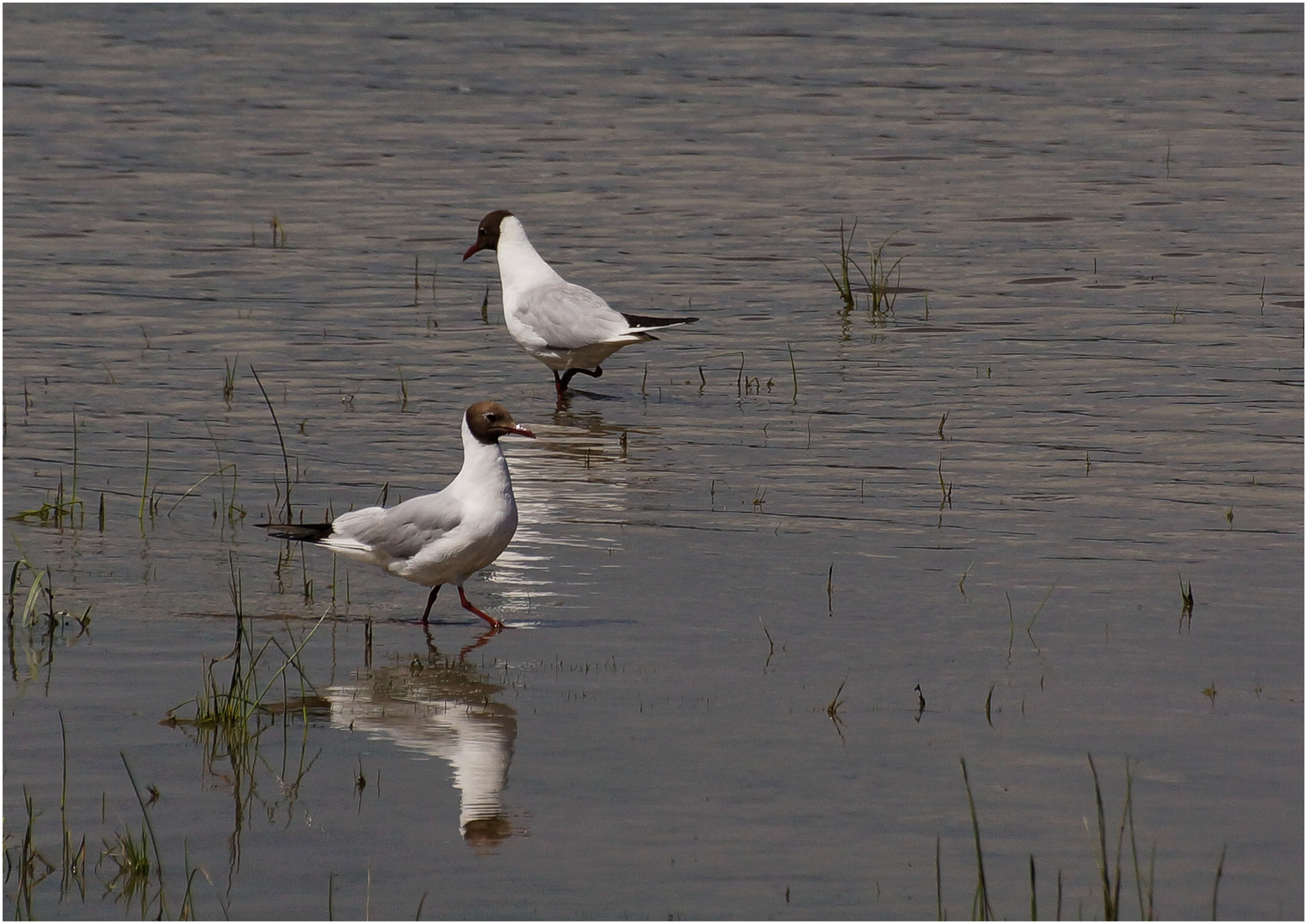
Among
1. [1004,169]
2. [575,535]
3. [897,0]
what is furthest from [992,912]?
[897,0]

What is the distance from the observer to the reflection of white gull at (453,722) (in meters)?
6.17

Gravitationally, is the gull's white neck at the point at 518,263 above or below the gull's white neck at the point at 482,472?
above

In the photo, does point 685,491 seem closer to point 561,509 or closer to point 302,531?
point 561,509

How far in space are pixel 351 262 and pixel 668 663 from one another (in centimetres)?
999

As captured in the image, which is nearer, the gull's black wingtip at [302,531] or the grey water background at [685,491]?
the grey water background at [685,491]

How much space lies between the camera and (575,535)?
972 cm

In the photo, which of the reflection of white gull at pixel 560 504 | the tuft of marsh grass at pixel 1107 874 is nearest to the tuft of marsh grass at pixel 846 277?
the reflection of white gull at pixel 560 504

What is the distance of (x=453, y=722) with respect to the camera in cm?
696

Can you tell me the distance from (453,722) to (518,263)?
760 centimetres

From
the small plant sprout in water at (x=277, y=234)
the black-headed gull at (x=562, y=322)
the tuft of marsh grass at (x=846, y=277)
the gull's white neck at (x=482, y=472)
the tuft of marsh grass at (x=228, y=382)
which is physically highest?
the small plant sprout in water at (x=277, y=234)

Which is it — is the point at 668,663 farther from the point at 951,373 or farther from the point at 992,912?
the point at 951,373

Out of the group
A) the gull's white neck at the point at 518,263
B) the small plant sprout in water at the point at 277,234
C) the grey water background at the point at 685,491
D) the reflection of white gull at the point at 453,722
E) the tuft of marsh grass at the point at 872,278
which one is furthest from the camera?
the small plant sprout in water at the point at 277,234

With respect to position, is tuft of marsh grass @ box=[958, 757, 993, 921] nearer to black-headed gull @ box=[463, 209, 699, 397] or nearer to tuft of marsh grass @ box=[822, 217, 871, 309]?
black-headed gull @ box=[463, 209, 699, 397]

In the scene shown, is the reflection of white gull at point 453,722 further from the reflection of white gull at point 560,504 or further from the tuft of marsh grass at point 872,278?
the tuft of marsh grass at point 872,278
